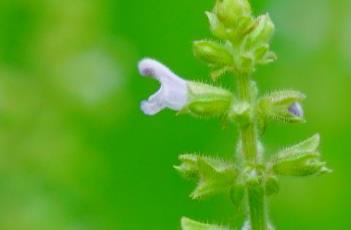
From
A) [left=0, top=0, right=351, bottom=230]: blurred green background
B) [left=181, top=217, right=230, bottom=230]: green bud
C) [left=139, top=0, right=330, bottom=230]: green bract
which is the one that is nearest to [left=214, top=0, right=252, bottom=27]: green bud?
[left=139, top=0, right=330, bottom=230]: green bract

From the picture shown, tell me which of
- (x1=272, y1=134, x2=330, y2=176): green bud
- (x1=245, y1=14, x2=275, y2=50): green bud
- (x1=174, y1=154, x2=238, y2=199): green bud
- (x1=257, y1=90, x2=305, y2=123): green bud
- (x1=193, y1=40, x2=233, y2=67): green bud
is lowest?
(x1=174, y1=154, x2=238, y2=199): green bud

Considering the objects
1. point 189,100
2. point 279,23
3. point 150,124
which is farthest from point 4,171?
point 189,100

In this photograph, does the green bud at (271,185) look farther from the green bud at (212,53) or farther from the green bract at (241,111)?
the green bud at (212,53)

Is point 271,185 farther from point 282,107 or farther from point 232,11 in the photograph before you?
point 232,11

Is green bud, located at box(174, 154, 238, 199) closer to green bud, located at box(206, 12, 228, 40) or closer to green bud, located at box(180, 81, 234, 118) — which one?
green bud, located at box(180, 81, 234, 118)

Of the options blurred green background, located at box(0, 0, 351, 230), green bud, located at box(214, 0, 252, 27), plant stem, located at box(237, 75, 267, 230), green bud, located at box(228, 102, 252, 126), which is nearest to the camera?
plant stem, located at box(237, 75, 267, 230)

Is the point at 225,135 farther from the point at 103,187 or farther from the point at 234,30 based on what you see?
the point at 234,30

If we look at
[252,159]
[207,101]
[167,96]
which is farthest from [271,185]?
[167,96]

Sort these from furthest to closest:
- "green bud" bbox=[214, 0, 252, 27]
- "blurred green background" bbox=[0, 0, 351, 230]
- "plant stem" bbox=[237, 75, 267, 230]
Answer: "blurred green background" bbox=[0, 0, 351, 230], "green bud" bbox=[214, 0, 252, 27], "plant stem" bbox=[237, 75, 267, 230]

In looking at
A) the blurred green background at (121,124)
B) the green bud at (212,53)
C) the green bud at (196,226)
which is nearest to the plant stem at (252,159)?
the green bud at (212,53)
